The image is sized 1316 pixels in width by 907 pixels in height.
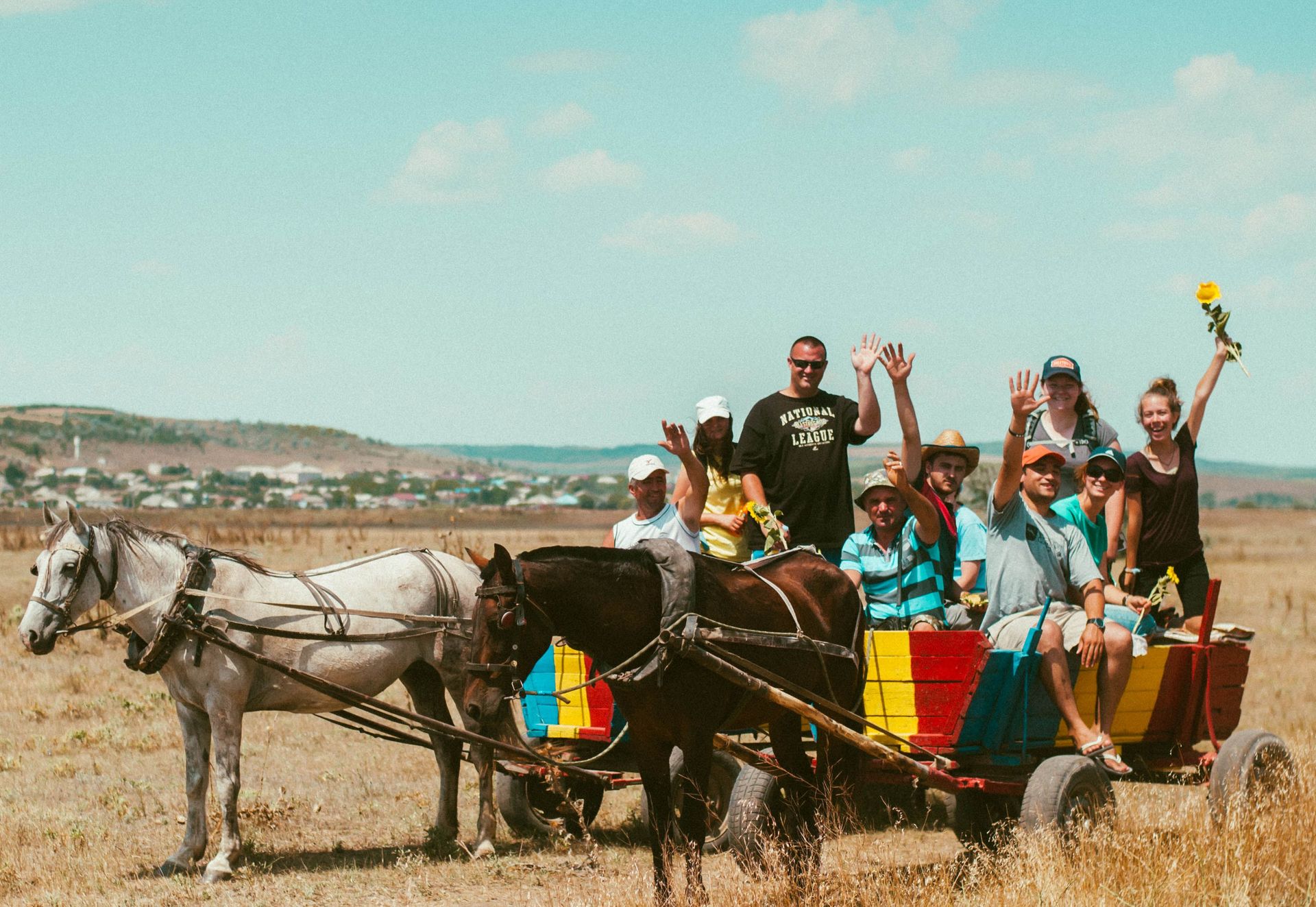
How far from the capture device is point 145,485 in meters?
120

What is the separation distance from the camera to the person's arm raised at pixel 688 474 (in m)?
7.37

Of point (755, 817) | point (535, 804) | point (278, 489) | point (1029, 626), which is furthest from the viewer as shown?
point (278, 489)

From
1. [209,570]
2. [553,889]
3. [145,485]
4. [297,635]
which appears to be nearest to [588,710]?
[553,889]

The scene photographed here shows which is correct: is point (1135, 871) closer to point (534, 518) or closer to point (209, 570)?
point (209, 570)

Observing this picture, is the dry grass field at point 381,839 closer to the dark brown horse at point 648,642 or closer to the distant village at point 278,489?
the dark brown horse at point 648,642

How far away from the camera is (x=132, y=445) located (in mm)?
161375

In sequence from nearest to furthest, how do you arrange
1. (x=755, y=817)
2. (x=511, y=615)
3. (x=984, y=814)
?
(x=511, y=615) → (x=755, y=817) → (x=984, y=814)

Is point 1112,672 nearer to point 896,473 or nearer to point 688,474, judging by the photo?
point 896,473

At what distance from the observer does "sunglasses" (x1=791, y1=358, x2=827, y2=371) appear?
840 centimetres

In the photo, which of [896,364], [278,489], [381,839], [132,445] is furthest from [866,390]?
[132,445]

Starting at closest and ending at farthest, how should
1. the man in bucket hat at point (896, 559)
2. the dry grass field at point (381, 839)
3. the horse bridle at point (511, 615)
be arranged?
the horse bridle at point (511, 615)
the dry grass field at point (381, 839)
the man in bucket hat at point (896, 559)

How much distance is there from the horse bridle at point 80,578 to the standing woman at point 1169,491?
20.1 ft

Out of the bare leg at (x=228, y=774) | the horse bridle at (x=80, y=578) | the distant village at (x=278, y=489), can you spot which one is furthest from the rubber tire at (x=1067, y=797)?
the distant village at (x=278, y=489)

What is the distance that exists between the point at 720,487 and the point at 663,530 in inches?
33.7
